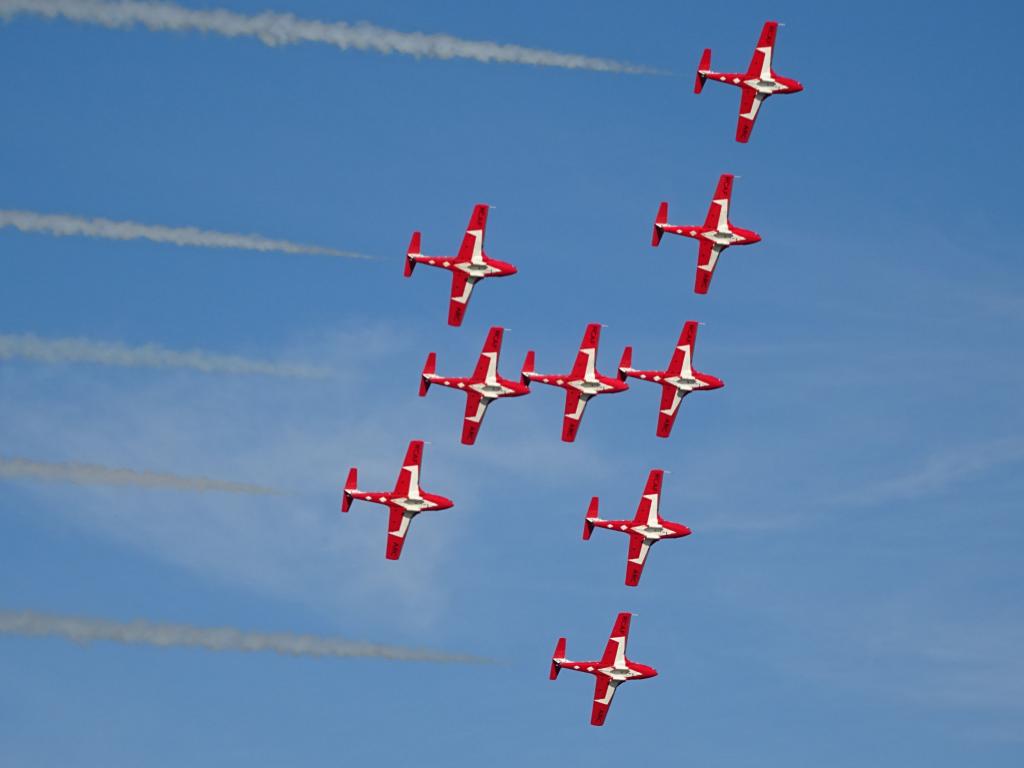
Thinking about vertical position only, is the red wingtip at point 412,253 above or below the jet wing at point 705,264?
below

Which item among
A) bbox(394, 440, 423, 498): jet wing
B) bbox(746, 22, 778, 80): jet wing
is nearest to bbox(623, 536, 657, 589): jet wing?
bbox(394, 440, 423, 498): jet wing

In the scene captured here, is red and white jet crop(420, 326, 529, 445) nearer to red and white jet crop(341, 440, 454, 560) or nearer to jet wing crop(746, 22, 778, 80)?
red and white jet crop(341, 440, 454, 560)

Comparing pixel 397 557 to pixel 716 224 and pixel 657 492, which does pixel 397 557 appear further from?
pixel 716 224

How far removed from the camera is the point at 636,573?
5022 inches

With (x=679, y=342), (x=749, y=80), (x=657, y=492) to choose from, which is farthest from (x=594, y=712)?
(x=749, y=80)

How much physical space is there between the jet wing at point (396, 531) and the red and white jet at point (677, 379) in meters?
14.7

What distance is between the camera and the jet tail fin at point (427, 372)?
4676 inches

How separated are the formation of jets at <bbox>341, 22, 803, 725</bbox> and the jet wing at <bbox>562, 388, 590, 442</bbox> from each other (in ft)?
0.18

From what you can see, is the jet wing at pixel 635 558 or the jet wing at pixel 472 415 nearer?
the jet wing at pixel 472 415

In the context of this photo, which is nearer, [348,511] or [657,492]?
[348,511]

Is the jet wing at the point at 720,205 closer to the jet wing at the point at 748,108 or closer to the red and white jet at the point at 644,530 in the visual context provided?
the jet wing at the point at 748,108

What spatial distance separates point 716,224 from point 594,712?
90.5 ft

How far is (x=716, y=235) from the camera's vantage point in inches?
4884

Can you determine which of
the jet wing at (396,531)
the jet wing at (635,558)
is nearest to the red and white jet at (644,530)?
the jet wing at (635,558)
